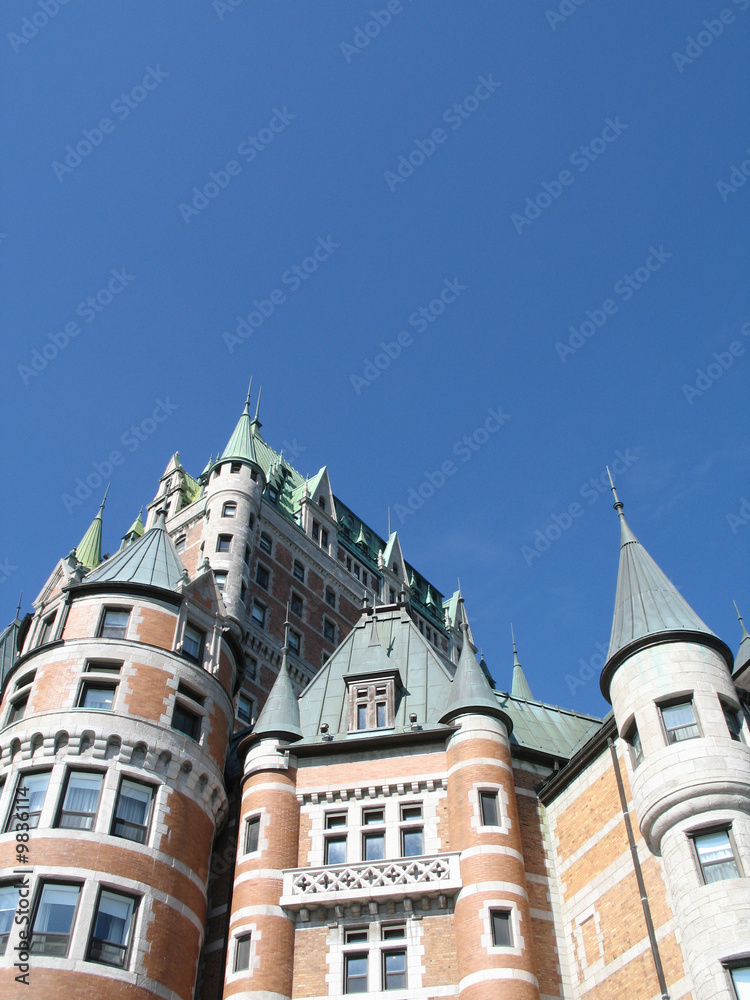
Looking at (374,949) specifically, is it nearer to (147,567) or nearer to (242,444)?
(147,567)

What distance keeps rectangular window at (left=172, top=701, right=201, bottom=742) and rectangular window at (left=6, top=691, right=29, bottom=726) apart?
5.22 metres

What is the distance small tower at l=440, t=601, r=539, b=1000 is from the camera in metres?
28.8

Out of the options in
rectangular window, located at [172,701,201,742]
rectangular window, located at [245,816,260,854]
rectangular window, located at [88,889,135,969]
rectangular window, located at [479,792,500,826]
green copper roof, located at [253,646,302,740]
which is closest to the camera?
rectangular window, located at [88,889,135,969]

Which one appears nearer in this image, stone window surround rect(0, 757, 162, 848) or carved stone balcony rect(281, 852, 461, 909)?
carved stone balcony rect(281, 852, 461, 909)

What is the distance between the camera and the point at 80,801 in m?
32.3

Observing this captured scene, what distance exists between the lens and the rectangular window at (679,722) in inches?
1171

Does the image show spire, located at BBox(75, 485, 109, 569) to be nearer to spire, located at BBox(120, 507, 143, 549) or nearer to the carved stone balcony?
spire, located at BBox(120, 507, 143, 549)

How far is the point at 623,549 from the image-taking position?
3750 centimetres

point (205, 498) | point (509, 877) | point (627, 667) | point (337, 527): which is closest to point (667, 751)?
point (627, 667)

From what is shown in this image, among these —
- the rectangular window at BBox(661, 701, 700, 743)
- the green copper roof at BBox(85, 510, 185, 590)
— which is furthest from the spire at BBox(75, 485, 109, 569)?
the rectangular window at BBox(661, 701, 700, 743)

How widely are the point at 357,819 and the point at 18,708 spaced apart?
12.9 metres

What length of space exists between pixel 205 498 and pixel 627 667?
145ft

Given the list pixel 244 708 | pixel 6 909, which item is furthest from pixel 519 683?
pixel 6 909

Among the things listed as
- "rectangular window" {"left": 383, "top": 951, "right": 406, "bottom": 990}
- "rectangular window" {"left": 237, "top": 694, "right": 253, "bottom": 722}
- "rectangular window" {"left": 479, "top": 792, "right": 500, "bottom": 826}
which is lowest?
"rectangular window" {"left": 383, "top": 951, "right": 406, "bottom": 990}
